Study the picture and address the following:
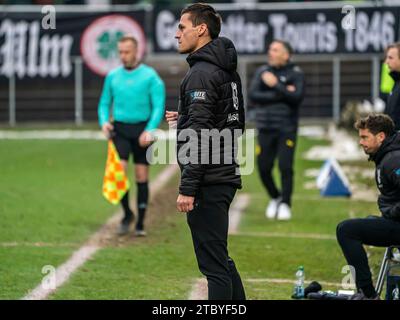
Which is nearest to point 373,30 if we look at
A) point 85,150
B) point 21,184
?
point 85,150

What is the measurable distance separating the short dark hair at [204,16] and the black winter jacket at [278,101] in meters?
5.90

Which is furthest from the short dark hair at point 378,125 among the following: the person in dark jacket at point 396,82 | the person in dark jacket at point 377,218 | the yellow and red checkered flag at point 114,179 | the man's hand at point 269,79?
the man's hand at point 269,79

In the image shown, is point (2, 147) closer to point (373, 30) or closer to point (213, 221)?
point (373, 30)

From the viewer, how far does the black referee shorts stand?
1148 centimetres

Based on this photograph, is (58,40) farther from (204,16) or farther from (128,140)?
(204,16)

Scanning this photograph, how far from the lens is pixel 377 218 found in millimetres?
8039

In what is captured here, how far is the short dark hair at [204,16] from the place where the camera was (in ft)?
22.9

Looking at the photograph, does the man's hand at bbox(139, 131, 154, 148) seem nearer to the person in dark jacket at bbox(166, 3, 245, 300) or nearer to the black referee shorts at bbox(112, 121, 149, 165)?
the black referee shorts at bbox(112, 121, 149, 165)

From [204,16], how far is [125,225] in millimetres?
5006

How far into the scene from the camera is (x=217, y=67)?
273 inches

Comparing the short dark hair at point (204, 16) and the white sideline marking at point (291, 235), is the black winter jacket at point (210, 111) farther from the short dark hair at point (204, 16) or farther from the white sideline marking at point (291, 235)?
the white sideline marking at point (291, 235)

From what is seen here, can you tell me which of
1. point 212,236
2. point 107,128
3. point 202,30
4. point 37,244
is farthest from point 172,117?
point 107,128

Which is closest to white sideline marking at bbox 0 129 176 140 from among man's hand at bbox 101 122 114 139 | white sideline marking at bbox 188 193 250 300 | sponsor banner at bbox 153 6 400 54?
sponsor banner at bbox 153 6 400 54

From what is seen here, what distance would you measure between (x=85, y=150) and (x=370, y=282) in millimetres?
13931
